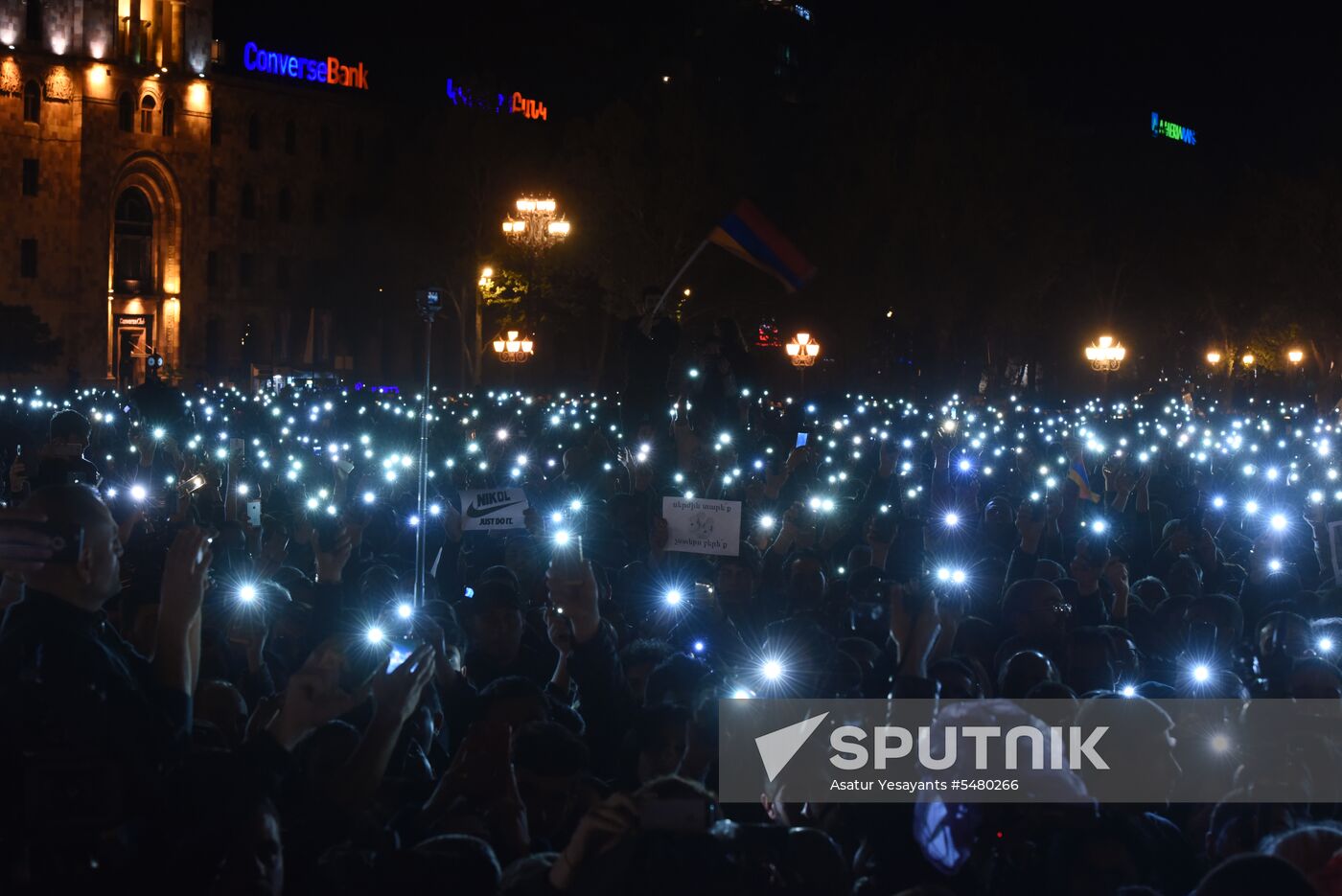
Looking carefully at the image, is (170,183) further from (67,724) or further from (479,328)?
(67,724)

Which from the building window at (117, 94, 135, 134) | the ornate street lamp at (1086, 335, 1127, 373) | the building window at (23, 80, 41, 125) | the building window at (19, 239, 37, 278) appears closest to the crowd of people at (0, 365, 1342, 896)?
the ornate street lamp at (1086, 335, 1127, 373)

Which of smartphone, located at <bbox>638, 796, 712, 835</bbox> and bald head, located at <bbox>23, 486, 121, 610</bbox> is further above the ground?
bald head, located at <bbox>23, 486, 121, 610</bbox>

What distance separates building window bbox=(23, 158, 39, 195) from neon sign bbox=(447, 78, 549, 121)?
669 inches

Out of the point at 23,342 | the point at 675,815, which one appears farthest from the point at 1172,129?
the point at 675,815

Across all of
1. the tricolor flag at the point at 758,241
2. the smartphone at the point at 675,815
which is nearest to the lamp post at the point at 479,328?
the tricolor flag at the point at 758,241

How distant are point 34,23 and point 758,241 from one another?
50.5m

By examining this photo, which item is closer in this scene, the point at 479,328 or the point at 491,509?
the point at 491,509

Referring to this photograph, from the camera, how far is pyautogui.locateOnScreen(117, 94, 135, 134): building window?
60594 mm

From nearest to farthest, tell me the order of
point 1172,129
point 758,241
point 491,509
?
point 491,509
point 758,241
point 1172,129

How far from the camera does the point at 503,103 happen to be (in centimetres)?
6494

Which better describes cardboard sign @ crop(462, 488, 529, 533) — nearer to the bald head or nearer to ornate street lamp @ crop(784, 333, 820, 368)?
the bald head

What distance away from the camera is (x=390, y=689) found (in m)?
4.30

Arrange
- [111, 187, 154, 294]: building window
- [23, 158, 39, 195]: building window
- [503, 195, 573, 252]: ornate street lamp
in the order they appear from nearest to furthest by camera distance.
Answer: [503, 195, 573, 252]: ornate street lamp < [23, 158, 39, 195]: building window < [111, 187, 154, 294]: building window

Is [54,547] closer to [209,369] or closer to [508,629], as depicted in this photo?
[508,629]
